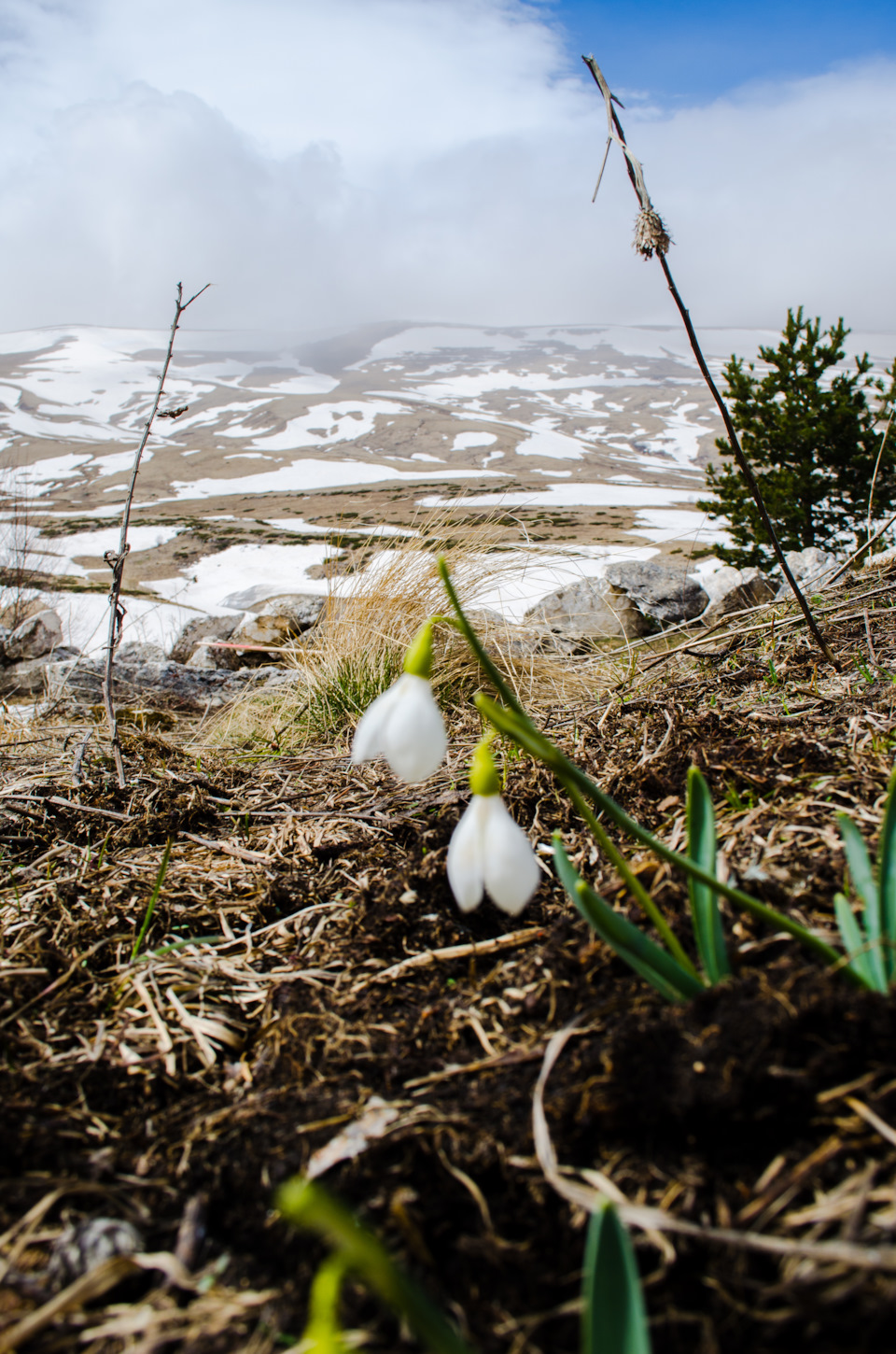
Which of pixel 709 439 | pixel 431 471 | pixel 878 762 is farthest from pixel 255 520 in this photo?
pixel 709 439

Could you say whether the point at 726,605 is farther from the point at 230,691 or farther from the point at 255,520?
the point at 255,520

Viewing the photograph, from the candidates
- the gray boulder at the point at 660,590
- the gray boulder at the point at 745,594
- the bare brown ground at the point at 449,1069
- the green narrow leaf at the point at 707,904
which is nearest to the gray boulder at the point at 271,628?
the gray boulder at the point at 660,590

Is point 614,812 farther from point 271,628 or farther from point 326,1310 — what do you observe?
point 271,628

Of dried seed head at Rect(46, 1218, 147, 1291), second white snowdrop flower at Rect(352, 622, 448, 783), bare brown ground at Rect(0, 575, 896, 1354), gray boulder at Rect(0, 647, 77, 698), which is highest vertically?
second white snowdrop flower at Rect(352, 622, 448, 783)

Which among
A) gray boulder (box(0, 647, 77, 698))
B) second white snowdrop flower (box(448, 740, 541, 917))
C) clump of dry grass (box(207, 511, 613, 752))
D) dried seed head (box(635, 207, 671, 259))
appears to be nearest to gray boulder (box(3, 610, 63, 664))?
gray boulder (box(0, 647, 77, 698))

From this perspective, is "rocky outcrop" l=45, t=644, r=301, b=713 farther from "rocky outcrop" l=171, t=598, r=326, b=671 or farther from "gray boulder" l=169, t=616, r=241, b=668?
"gray boulder" l=169, t=616, r=241, b=668

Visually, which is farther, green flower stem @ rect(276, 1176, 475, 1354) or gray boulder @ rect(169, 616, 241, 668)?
gray boulder @ rect(169, 616, 241, 668)

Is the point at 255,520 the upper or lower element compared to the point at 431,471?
lower
